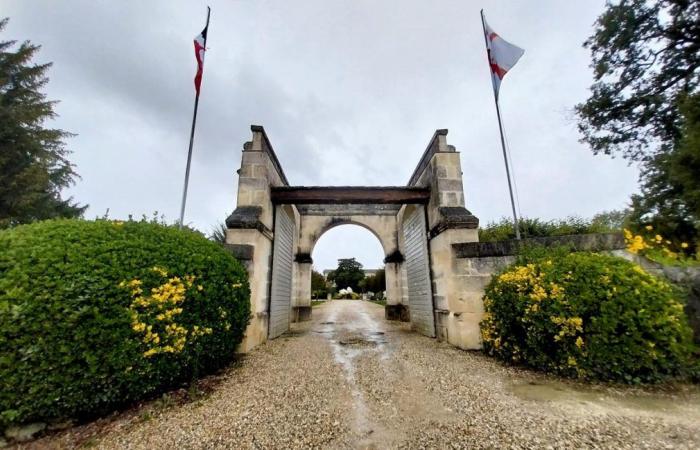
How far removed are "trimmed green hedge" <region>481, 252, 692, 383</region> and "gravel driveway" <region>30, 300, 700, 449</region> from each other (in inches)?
9.7

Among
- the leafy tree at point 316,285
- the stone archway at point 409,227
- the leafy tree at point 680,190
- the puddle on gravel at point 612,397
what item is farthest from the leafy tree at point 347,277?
the puddle on gravel at point 612,397

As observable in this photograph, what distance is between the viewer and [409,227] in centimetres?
783

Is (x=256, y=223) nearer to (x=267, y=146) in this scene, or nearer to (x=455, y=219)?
(x=267, y=146)

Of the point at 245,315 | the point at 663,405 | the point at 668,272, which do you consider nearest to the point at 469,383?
the point at 663,405

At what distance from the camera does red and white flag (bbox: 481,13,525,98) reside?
5809mm

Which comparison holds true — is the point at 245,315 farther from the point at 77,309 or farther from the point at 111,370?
the point at 77,309

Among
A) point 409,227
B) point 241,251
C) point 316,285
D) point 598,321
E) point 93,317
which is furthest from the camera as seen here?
point 316,285

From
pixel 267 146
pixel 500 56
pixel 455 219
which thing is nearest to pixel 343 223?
pixel 267 146

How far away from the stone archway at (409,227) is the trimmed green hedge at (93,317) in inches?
75.0

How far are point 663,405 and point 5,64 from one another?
24778 mm

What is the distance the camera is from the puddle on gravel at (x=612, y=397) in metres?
2.46

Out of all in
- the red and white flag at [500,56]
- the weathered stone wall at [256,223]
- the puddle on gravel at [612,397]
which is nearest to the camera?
the puddle on gravel at [612,397]

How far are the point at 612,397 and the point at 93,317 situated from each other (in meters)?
4.85

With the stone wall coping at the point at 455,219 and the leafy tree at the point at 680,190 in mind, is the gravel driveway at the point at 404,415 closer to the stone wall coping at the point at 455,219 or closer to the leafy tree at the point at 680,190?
the stone wall coping at the point at 455,219
